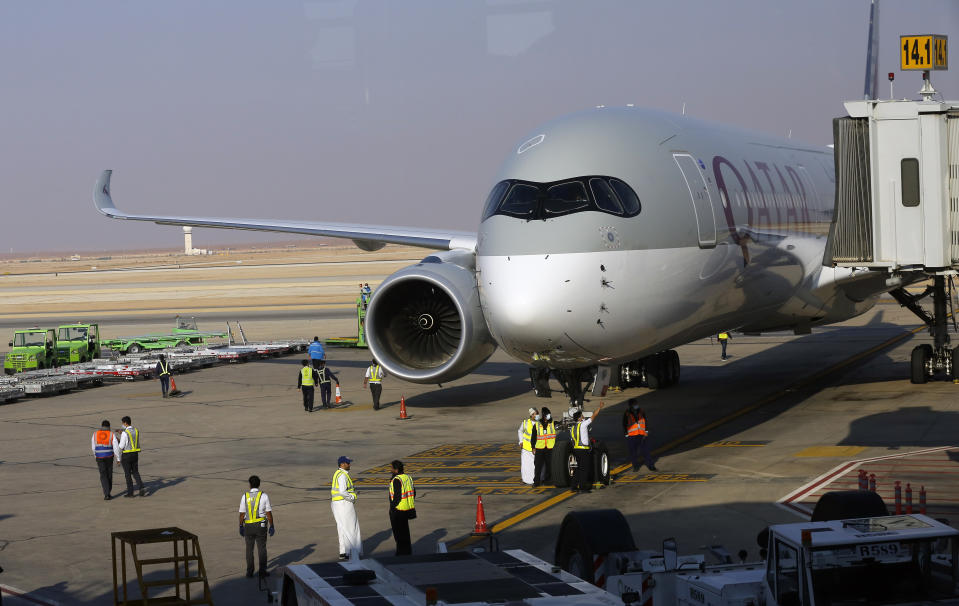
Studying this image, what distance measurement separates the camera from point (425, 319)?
24094 millimetres

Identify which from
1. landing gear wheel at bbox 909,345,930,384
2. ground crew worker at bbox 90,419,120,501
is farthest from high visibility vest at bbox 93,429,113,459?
landing gear wheel at bbox 909,345,930,384

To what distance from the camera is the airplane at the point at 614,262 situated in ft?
53.6

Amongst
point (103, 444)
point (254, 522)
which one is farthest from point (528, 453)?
point (103, 444)

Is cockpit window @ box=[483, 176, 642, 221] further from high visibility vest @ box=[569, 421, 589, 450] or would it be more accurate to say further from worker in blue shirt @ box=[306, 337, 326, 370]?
worker in blue shirt @ box=[306, 337, 326, 370]

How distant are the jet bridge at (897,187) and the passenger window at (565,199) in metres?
3.99

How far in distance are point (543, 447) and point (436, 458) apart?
3365 millimetres

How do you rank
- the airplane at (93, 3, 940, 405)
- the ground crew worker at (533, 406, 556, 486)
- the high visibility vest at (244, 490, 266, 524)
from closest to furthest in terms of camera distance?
the high visibility vest at (244, 490, 266, 524), the airplane at (93, 3, 940, 405), the ground crew worker at (533, 406, 556, 486)

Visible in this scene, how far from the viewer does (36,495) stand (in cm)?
1942

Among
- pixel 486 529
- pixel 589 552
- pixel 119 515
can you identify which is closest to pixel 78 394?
pixel 119 515

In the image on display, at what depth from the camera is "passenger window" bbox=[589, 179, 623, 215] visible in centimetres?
1698

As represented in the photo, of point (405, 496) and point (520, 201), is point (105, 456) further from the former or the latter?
point (520, 201)

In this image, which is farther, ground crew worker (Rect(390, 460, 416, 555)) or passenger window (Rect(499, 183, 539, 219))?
passenger window (Rect(499, 183, 539, 219))

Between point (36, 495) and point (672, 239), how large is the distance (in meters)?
11.1

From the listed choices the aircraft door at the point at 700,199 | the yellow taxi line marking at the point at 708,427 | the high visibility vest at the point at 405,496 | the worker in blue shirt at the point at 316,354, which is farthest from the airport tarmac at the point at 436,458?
the aircraft door at the point at 700,199
